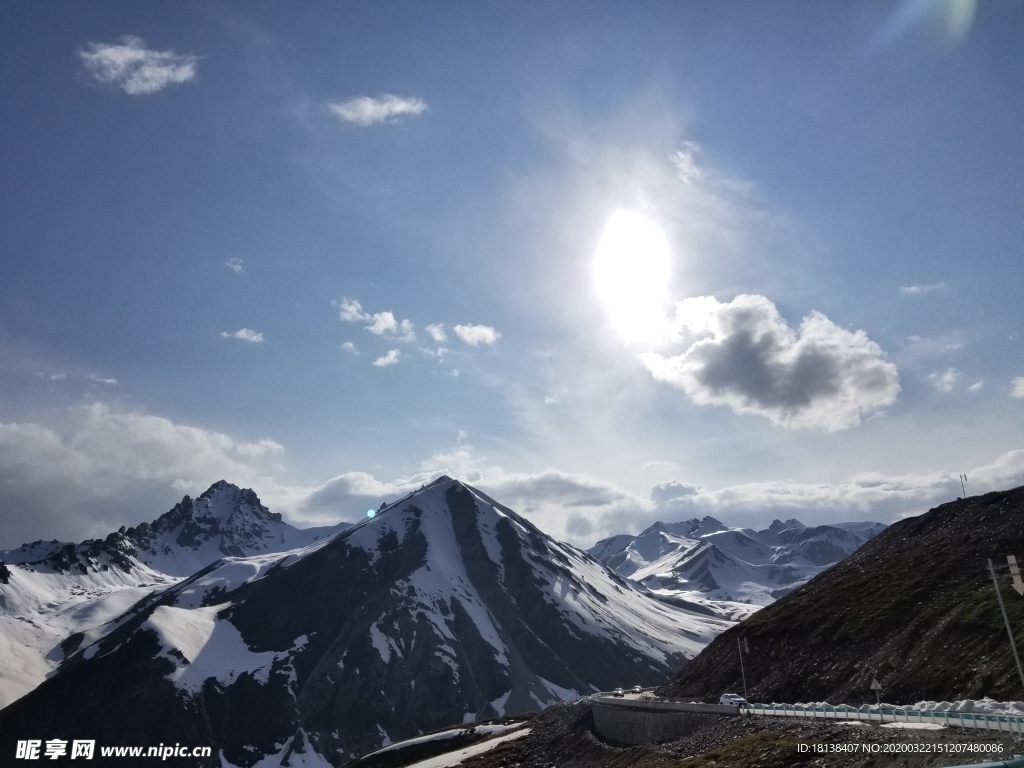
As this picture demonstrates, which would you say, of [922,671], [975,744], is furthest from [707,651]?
[975,744]

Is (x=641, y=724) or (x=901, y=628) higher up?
(x=901, y=628)

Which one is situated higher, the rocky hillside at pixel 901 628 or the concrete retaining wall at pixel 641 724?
the rocky hillside at pixel 901 628

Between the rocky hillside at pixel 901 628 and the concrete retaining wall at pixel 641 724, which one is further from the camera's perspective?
the concrete retaining wall at pixel 641 724

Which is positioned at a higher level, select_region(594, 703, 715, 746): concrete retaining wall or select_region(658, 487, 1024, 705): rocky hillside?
select_region(658, 487, 1024, 705): rocky hillside

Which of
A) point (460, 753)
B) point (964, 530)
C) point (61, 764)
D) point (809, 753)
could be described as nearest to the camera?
point (809, 753)

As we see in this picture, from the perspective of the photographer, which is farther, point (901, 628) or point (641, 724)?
point (901, 628)

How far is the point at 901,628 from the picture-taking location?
268 ft

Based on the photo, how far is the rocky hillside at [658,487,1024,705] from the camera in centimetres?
6800

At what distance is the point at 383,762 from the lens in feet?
453

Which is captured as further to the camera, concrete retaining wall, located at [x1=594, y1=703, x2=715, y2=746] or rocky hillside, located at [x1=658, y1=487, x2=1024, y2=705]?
concrete retaining wall, located at [x1=594, y1=703, x2=715, y2=746]

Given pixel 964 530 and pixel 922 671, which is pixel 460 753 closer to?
pixel 922 671

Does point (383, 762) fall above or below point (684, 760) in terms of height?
below

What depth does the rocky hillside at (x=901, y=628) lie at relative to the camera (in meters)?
68.0

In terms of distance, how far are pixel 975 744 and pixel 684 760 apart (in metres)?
26.8
